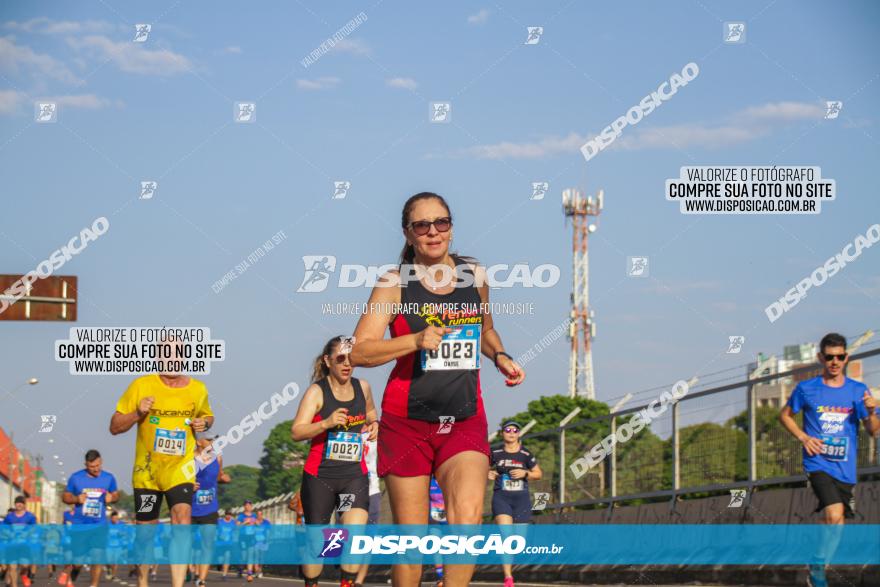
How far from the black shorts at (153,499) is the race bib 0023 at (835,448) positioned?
540 cm

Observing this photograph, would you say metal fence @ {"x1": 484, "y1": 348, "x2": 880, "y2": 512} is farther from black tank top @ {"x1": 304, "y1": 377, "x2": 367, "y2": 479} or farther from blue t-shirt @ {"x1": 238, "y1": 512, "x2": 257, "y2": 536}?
blue t-shirt @ {"x1": 238, "y1": 512, "x2": 257, "y2": 536}

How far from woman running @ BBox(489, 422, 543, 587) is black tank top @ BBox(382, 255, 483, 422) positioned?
974 cm

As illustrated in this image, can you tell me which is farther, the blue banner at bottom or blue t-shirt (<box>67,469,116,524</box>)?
blue t-shirt (<box>67,469,116,524</box>)

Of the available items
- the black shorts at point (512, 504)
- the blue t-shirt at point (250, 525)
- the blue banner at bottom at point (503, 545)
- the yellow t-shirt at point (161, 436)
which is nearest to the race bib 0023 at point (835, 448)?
the blue banner at bottom at point (503, 545)

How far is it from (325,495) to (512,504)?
6.24m

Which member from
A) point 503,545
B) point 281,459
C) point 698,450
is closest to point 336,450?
point 503,545

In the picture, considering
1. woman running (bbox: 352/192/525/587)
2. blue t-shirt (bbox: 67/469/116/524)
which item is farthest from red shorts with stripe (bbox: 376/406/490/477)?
blue t-shirt (bbox: 67/469/116/524)

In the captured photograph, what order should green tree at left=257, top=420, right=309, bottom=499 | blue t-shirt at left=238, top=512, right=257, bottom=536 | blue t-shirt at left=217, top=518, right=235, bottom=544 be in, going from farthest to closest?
green tree at left=257, top=420, right=309, bottom=499, blue t-shirt at left=217, top=518, right=235, bottom=544, blue t-shirt at left=238, top=512, right=257, bottom=536

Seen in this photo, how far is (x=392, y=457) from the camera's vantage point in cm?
772

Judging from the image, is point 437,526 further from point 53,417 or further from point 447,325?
point 53,417

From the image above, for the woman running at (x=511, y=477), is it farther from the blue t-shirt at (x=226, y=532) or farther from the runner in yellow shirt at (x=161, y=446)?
the blue t-shirt at (x=226, y=532)

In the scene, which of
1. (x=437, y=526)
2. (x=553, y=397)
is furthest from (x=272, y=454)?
(x=437, y=526)

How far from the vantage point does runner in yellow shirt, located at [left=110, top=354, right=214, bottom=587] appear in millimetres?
12312

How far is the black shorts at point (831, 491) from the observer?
12.4 meters
